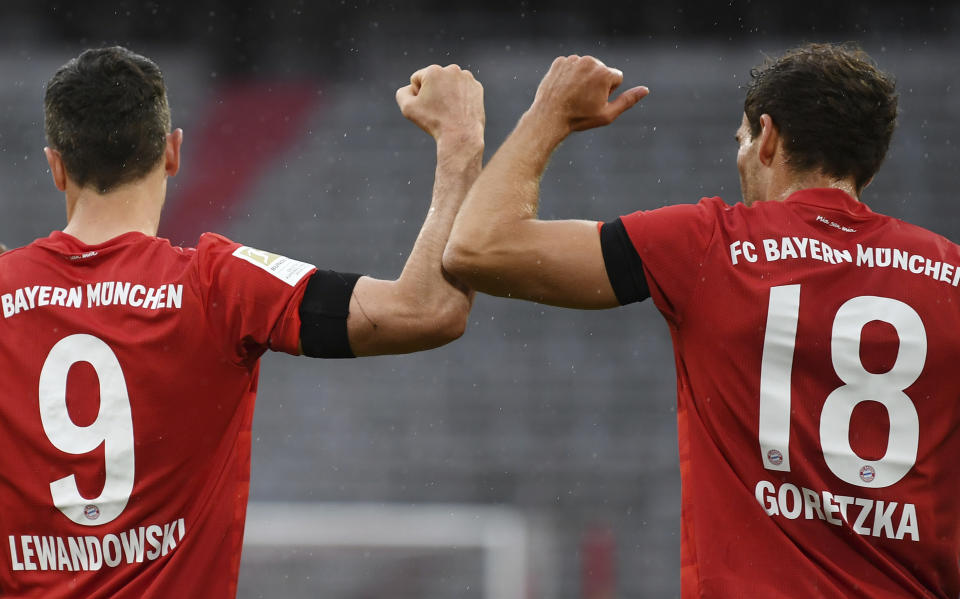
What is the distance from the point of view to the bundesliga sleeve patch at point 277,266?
2.43 metres

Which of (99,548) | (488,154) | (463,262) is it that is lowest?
(99,548)

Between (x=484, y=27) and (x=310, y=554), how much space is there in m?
5.54

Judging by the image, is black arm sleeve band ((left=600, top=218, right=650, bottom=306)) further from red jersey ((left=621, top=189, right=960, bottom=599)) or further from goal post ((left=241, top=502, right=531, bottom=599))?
goal post ((left=241, top=502, right=531, bottom=599))

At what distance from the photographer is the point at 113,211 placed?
2520 millimetres

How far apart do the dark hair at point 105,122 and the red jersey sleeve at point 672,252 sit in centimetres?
105

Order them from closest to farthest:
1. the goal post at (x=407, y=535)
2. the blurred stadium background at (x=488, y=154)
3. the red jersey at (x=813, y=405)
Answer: the red jersey at (x=813, y=405) → the goal post at (x=407, y=535) → the blurred stadium background at (x=488, y=154)

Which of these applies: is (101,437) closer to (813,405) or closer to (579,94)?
(579,94)

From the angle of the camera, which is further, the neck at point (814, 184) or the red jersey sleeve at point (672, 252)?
the neck at point (814, 184)

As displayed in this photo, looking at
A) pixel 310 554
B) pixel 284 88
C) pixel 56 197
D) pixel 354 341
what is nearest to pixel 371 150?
pixel 284 88

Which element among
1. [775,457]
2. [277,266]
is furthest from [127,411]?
[775,457]

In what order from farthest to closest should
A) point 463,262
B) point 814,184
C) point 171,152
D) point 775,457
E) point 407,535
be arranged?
point 407,535, point 171,152, point 814,184, point 463,262, point 775,457

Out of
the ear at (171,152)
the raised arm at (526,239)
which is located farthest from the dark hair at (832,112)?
the ear at (171,152)

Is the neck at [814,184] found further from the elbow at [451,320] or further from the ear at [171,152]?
the ear at [171,152]

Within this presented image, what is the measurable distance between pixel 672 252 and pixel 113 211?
118cm
